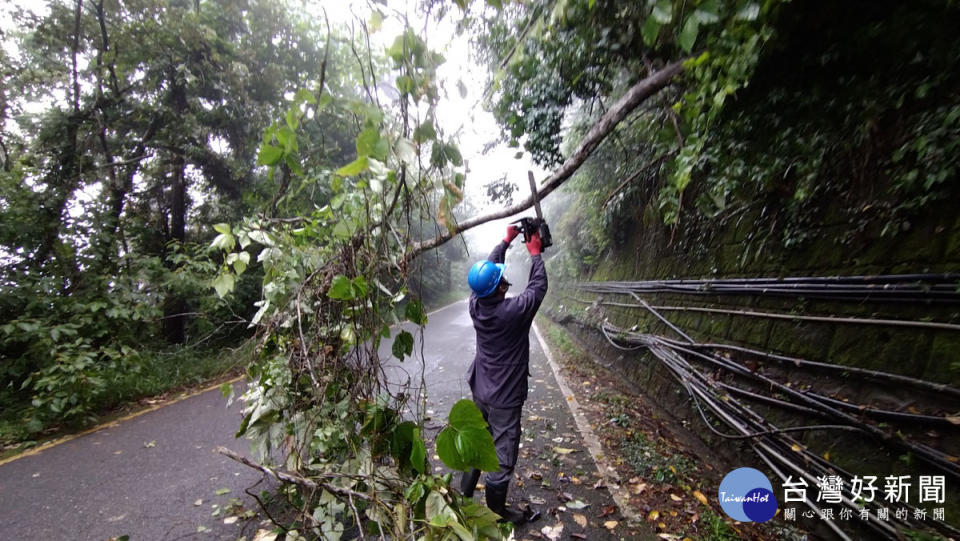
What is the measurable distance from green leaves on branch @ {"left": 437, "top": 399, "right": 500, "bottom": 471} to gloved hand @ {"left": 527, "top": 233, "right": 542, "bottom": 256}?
1.63 metres

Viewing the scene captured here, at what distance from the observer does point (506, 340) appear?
2525mm

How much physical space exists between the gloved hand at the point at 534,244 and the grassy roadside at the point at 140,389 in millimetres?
2129

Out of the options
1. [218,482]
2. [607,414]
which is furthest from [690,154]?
[218,482]

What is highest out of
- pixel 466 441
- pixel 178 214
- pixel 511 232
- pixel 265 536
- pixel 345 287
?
pixel 178 214

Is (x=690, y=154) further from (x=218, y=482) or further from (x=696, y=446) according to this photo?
(x=218, y=482)

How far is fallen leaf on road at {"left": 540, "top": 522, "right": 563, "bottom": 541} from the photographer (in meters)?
2.37

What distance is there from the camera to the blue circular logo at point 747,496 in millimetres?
2553

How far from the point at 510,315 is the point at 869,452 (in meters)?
2.35

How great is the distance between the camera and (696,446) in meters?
3.52

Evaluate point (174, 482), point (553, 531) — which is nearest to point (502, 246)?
point (553, 531)

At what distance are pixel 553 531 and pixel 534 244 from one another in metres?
1.97

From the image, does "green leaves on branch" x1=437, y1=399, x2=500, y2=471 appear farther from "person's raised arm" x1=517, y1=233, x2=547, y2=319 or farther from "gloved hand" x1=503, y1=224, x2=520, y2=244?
"gloved hand" x1=503, y1=224, x2=520, y2=244

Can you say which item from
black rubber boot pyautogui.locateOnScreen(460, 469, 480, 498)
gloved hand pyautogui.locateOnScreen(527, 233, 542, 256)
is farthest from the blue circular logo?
gloved hand pyautogui.locateOnScreen(527, 233, 542, 256)

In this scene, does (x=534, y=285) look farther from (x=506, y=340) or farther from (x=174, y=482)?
(x=174, y=482)
